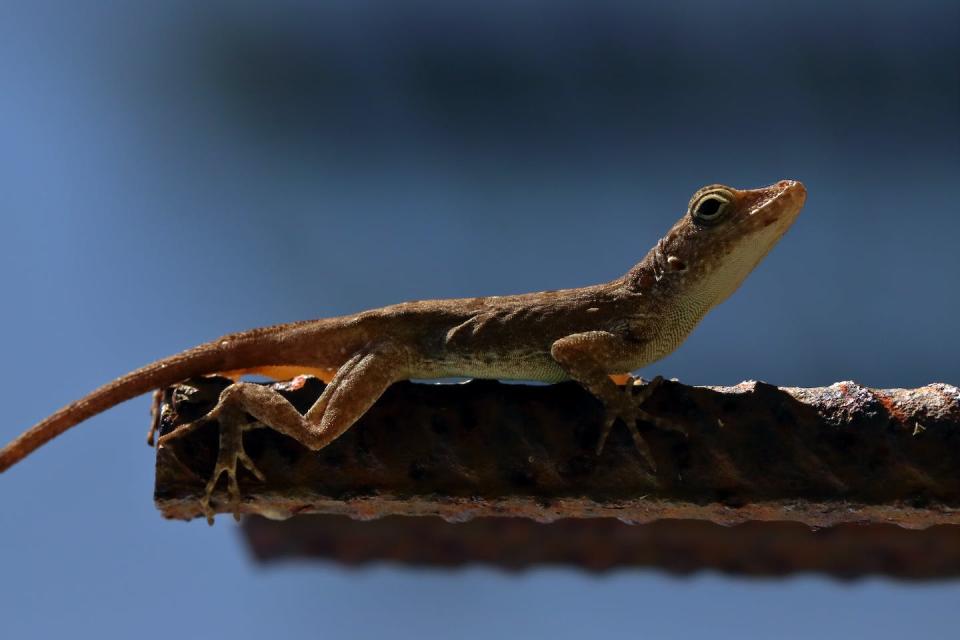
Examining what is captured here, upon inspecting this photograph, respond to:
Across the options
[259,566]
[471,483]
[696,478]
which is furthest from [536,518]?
[259,566]

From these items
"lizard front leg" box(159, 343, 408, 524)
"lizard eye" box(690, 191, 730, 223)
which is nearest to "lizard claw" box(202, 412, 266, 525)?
"lizard front leg" box(159, 343, 408, 524)

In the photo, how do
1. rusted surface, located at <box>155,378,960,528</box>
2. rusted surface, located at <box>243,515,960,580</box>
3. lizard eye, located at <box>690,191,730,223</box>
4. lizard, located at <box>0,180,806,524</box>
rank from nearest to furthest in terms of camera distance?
rusted surface, located at <box>155,378,960,528</box> → lizard, located at <box>0,180,806,524</box> → lizard eye, located at <box>690,191,730,223</box> → rusted surface, located at <box>243,515,960,580</box>

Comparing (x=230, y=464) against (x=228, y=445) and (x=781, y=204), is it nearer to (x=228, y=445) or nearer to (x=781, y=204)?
(x=228, y=445)

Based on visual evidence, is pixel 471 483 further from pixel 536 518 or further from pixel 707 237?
pixel 707 237

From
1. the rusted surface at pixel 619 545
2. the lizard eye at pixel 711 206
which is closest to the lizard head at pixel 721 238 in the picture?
the lizard eye at pixel 711 206

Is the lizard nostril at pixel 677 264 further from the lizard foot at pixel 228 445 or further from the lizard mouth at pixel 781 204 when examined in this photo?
the lizard foot at pixel 228 445

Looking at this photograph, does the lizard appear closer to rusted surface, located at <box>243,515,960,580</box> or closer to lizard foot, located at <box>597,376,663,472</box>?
lizard foot, located at <box>597,376,663,472</box>
